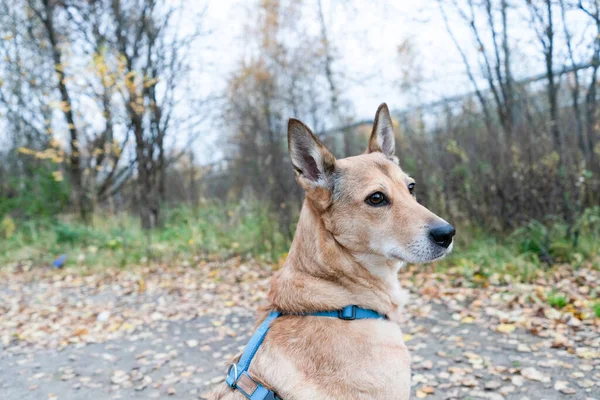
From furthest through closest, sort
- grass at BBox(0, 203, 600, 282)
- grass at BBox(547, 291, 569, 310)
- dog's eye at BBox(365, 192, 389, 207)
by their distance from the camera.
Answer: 1. grass at BBox(0, 203, 600, 282)
2. grass at BBox(547, 291, 569, 310)
3. dog's eye at BBox(365, 192, 389, 207)

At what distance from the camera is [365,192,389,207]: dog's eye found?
8.59 ft

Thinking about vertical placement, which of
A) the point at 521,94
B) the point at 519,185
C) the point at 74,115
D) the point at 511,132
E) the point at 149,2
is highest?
the point at 149,2

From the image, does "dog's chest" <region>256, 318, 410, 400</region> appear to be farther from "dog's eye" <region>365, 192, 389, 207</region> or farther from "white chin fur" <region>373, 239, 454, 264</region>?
"dog's eye" <region>365, 192, 389, 207</region>

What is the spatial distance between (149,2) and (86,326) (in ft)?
30.1

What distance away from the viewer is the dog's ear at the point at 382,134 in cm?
301

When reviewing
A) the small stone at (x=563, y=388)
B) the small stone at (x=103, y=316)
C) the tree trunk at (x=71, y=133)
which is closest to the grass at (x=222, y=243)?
the tree trunk at (x=71, y=133)

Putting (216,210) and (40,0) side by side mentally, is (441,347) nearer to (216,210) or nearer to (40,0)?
(216,210)

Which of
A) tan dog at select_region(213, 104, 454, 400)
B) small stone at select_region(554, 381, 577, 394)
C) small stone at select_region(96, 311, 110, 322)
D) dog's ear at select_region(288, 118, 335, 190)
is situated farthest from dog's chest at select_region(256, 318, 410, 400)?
small stone at select_region(96, 311, 110, 322)

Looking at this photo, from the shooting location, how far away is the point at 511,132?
714 centimetres

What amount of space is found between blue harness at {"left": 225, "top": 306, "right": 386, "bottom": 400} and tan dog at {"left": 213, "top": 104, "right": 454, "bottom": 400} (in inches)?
1.2

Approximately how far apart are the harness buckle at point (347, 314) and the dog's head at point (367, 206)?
1.15 ft

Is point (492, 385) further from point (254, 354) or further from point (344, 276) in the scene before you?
point (254, 354)

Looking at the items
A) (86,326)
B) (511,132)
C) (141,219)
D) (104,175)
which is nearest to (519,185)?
(511,132)

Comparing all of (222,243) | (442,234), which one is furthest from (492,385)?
(222,243)
